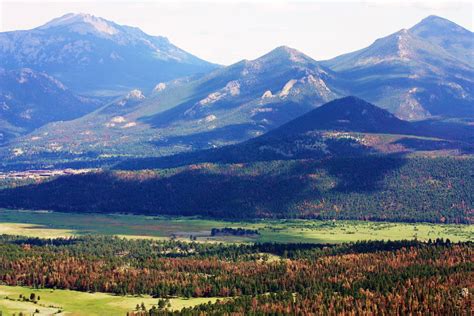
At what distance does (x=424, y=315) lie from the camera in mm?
199625

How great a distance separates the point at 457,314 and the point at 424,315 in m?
6.29

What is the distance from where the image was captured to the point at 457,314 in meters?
199
